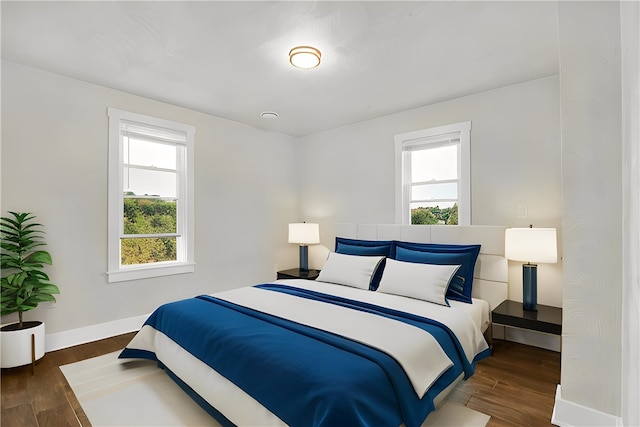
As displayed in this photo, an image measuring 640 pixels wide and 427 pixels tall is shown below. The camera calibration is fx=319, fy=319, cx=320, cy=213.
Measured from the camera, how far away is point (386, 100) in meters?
3.77

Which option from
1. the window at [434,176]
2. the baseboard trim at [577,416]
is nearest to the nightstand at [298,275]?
the window at [434,176]

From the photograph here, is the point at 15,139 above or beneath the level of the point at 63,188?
above

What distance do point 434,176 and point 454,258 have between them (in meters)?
1.28

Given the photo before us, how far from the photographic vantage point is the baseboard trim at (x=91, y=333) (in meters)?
3.08

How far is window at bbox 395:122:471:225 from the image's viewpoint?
11.9 ft

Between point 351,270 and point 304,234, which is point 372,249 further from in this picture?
point 304,234

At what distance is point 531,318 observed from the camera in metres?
2.64

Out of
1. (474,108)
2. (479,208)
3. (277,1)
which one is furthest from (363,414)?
(474,108)

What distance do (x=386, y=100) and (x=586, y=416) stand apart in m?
3.25

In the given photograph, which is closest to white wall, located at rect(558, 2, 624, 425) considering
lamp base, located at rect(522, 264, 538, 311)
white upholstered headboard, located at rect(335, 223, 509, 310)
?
lamp base, located at rect(522, 264, 538, 311)

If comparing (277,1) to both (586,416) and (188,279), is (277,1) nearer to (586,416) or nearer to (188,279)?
(586,416)

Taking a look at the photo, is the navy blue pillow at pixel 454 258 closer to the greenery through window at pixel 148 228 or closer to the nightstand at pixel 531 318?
the nightstand at pixel 531 318

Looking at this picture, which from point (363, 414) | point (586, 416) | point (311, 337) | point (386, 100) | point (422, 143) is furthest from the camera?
point (422, 143)

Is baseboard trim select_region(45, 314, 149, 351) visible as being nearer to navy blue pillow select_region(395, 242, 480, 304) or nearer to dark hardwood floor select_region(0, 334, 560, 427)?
dark hardwood floor select_region(0, 334, 560, 427)
